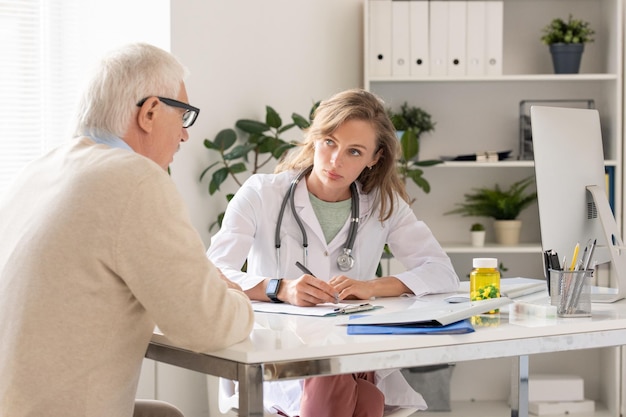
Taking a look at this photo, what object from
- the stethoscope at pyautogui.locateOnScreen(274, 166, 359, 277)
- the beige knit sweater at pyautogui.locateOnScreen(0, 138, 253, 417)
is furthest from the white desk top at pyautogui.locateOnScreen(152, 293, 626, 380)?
the stethoscope at pyautogui.locateOnScreen(274, 166, 359, 277)

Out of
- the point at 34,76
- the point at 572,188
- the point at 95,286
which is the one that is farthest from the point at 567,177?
the point at 34,76

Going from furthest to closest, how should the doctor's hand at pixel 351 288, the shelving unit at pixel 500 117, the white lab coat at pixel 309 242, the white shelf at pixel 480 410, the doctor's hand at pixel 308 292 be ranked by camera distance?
the shelving unit at pixel 500 117
the white shelf at pixel 480 410
the white lab coat at pixel 309 242
the doctor's hand at pixel 351 288
the doctor's hand at pixel 308 292

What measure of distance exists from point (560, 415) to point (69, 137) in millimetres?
3098

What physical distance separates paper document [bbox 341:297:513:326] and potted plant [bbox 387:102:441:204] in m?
1.91

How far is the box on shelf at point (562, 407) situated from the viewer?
Answer: 3.97 meters

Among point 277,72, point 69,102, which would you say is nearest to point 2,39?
point 69,102

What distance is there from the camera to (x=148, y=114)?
5.24ft

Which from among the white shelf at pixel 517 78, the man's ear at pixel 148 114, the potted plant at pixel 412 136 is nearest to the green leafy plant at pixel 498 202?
the potted plant at pixel 412 136

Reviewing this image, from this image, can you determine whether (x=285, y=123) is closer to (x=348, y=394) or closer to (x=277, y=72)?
(x=277, y=72)

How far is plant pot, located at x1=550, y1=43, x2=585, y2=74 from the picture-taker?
4.02 metres

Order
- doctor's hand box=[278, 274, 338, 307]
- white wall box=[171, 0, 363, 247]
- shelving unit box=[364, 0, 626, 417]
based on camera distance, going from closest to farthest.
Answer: doctor's hand box=[278, 274, 338, 307] → white wall box=[171, 0, 363, 247] → shelving unit box=[364, 0, 626, 417]

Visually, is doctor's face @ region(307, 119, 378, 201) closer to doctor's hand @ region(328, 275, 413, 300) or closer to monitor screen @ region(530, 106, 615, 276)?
doctor's hand @ region(328, 275, 413, 300)

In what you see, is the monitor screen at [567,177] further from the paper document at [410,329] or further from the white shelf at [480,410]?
the white shelf at [480,410]

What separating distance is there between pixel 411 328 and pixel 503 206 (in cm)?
261
